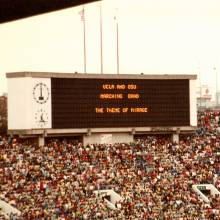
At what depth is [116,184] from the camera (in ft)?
125

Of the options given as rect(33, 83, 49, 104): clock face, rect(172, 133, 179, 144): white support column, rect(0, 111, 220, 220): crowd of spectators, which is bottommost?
rect(0, 111, 220, 220): crowd of spectators

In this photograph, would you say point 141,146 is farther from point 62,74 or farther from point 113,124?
point 62,74

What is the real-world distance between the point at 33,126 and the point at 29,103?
1.20 m

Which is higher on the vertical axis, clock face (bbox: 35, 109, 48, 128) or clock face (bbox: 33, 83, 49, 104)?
clock face (bbox: 33, 83, 49, 104)

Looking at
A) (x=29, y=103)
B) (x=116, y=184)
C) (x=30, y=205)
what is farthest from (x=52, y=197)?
(x=29, y=103)

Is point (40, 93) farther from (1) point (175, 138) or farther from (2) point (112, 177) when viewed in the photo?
(1) point (175, 138)

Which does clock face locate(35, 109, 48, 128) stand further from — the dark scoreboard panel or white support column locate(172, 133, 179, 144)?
white support column locate(172, 133, 179, 144)

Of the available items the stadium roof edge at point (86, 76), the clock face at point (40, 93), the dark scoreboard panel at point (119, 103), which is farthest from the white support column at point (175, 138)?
the clock face at point (40, 93)

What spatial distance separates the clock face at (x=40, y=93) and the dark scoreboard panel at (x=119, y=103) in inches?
14.9

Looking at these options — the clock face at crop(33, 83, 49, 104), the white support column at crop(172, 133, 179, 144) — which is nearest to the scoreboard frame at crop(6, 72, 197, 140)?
the clock face at crop(33, 83, 49, 104)

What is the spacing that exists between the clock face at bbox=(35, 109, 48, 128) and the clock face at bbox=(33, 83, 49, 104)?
20.5 inches

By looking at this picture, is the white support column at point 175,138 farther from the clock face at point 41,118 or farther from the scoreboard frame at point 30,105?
the clock face at point 41,118

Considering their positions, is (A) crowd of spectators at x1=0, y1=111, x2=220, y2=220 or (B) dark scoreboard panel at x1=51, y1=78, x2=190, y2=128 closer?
(A) crowd of spectators at x1=0, y1=111, x2=220, y2=220

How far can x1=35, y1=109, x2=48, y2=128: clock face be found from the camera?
40.3 meters
